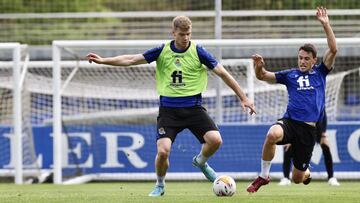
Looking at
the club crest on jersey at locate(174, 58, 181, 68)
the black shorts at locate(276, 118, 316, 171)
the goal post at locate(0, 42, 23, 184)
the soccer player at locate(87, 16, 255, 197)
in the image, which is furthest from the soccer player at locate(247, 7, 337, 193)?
the goal post at locate(0, 42, 23, 184)

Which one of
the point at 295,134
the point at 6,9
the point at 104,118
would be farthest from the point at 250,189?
the point at 6,9

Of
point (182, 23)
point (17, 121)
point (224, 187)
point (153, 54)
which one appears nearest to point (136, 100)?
point (17, 121)

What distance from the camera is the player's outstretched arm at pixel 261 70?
1182cm

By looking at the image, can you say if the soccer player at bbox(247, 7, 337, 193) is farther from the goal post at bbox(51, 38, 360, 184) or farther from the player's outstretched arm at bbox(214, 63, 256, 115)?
the goal post at bbox(51, 38, 360, 184)

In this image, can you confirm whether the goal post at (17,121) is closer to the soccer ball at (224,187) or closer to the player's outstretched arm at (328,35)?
the soccer ball at (224,187)

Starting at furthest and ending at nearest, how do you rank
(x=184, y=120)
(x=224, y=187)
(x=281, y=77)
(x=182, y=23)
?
Result: 1. (x=281, y=77)
2. (x=184, y=120)
3. (x=182, y=23)
4. (x=224, y=187)

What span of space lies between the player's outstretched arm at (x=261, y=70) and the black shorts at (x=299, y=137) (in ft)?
2.01

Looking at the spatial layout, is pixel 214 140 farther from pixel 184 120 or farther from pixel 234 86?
pixel 234 86

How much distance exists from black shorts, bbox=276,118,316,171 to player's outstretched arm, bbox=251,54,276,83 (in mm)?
611

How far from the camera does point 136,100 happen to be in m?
20.1

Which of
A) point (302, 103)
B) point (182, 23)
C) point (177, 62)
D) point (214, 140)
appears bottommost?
point (214, 140)

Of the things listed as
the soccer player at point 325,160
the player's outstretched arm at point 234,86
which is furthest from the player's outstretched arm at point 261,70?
the soccer player at point 325,160

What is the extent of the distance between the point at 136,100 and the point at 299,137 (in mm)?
8498

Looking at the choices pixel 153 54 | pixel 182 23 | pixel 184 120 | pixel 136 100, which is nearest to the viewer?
pixel 182 23
